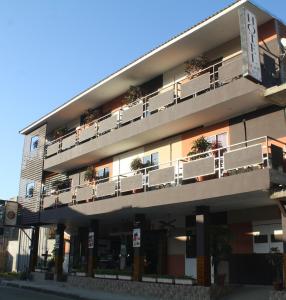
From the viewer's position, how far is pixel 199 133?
21719mm

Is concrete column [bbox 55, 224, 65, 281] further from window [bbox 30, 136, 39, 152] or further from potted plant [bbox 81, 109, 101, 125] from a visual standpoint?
potted plant [bbox 81, 109, 101, 125]

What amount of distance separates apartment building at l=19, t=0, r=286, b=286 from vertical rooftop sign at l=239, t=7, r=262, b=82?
54 mm

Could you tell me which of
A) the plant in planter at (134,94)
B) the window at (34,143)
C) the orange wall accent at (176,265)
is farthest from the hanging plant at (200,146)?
the window at (34,143)

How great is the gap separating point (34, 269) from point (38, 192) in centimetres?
504

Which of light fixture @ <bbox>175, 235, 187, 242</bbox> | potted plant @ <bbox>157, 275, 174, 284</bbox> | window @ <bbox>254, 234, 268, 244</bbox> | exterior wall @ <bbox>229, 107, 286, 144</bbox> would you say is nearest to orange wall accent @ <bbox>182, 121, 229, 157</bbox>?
exterior wall @ <bbox>229, 107, 286, 144</bbox>

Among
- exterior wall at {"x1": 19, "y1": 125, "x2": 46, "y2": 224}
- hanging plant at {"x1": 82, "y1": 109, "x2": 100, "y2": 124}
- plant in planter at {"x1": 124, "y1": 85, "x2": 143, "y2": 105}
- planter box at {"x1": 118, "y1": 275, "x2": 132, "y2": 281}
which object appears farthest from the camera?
exterior wall at {"x1": 19, "y1": 125, "x2": 46, "y2": 224}

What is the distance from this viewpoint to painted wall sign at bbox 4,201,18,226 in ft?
104

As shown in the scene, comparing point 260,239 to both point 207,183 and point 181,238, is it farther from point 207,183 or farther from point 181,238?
point 181,238

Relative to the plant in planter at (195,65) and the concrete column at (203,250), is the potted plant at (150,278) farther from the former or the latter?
the plant in planter at (195,65)

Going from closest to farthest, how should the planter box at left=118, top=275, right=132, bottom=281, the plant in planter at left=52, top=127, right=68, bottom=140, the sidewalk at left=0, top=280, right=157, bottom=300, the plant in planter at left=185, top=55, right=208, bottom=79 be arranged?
1. the sidewalk at left=0, top=280, right=157, bottom=300
2. the planter box at left=118, top=275, right=132, bottom=281
3. the plant in planter at left=185, top=55, right=208, bottom=79
4. the plant in planter at left=52, top=127, right=68, bottom=140

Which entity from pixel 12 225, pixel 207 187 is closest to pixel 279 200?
pixel 207 187

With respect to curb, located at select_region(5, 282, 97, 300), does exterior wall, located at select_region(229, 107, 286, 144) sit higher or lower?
higher

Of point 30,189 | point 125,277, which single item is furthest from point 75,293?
point 30,189

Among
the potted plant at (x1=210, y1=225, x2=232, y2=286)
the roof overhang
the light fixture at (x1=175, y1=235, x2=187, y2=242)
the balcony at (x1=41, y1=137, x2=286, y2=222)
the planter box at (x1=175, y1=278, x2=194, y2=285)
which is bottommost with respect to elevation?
the planter box at (x1=175, y1=278, x2=194, y2=285)
